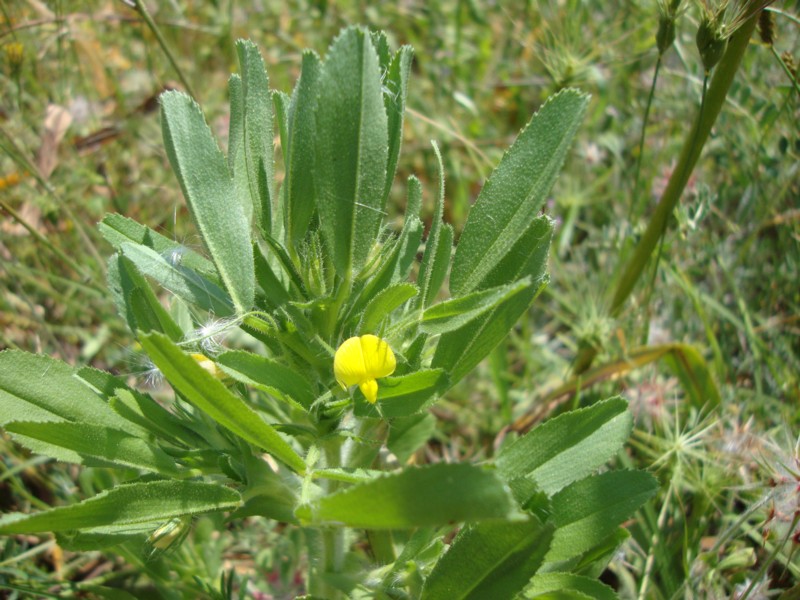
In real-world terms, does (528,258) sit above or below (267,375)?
above

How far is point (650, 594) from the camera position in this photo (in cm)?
161

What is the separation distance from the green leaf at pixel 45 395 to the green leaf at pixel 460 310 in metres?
0.51

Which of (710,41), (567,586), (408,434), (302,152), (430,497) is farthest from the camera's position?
(408,434)

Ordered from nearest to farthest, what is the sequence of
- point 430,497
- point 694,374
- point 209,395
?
point 430,497 < point 209,395 < point 694,374

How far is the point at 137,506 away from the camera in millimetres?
1042

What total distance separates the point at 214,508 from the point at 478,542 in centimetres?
38

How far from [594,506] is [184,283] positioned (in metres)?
0.72

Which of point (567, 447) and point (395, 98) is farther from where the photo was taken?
point (567, 447)

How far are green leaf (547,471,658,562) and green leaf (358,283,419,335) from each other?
0.39 metres

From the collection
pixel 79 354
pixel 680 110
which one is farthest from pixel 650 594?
pixel 79 354

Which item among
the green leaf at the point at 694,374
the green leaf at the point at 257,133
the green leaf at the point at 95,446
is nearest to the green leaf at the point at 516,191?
the green leaf at the point at 257,133

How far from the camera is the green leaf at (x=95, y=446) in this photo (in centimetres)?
107

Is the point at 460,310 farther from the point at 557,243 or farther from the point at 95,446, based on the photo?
the point at 557,243

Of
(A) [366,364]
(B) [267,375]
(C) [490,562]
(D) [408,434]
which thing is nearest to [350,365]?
(A) [366,364]
